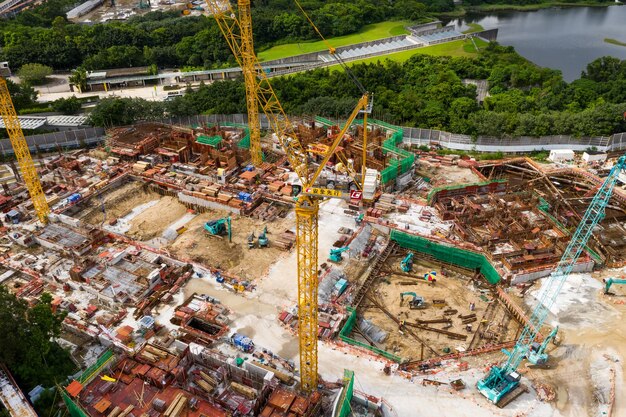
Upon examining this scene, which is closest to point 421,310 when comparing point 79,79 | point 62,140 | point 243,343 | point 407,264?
point 407,264

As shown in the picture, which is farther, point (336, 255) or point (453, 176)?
point (453, 176)

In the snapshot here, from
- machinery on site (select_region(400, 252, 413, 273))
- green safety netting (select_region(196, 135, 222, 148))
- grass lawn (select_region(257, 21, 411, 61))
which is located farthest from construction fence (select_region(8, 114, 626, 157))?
A: grass lawn (select_region(257, 21, 411, 61))

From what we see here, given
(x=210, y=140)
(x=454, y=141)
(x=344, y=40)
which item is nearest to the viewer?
(x=210, y=140)

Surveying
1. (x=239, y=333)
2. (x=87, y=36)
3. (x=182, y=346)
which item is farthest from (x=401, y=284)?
(x=87, y=36)

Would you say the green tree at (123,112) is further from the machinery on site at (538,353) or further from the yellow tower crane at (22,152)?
the machinery on site at (538,353)

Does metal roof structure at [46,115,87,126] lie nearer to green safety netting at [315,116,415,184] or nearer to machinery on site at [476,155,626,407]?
green safety netting at [315,116,415,184]

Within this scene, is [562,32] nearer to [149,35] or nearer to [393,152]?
[393,152]
